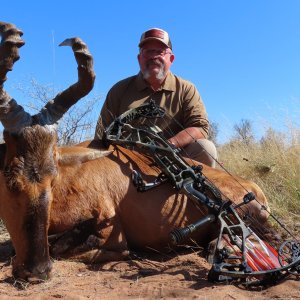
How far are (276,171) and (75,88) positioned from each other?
16.5ft

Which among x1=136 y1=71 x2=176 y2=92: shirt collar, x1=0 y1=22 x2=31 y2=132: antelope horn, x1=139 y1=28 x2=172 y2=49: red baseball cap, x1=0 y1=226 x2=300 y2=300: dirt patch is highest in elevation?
x1=139 y1=28 x2=172 y2=49: red baseball cap

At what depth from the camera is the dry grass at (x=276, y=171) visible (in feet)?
22.2

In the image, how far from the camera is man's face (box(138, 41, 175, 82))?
707 centimetres

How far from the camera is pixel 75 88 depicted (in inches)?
177

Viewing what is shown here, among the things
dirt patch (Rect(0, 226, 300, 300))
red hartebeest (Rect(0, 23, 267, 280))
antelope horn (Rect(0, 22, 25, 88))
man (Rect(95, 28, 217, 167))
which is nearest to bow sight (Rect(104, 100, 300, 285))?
dirt patch (Rect(0, 226, 300, 300))

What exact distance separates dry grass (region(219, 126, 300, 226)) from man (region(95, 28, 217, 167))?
3.85ft

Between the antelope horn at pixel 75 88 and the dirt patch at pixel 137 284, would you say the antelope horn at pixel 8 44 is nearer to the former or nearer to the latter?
the antelope horn at pixel 75 88

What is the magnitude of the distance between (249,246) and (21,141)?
2.07m

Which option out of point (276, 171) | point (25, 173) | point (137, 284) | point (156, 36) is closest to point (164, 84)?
point (156, 36)

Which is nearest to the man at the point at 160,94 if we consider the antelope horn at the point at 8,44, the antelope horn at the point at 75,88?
the antelope horn at the point at 75,88

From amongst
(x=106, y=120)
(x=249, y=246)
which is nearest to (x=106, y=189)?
(x=249, y=246)

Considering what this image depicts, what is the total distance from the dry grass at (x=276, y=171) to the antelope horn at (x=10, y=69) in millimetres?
3754

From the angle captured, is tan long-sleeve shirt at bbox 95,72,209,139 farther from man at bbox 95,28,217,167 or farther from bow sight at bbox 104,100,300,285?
bow sight at bbox 104,100,300,285

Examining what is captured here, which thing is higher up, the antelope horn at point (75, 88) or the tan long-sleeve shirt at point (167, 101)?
the tan long-sleeve shirt at point (167, 101)
